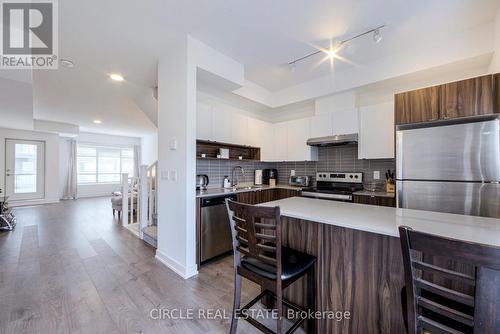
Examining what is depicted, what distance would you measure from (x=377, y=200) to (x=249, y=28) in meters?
→ 2.59

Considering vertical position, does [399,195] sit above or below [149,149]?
below

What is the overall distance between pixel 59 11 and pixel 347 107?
365 cm

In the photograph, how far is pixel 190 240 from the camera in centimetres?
236

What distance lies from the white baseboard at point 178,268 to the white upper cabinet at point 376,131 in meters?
2.80

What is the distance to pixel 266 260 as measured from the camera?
1.24m

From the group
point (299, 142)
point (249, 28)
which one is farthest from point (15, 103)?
point (299, 142)

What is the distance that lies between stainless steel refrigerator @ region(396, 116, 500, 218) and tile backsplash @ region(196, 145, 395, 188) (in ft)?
2.97

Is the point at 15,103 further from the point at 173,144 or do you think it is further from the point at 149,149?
the point at 149,149

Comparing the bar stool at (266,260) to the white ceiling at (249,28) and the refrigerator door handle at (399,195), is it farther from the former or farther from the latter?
the white ceiling at (249,28)

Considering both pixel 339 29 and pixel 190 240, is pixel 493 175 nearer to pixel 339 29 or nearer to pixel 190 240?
pixel 339 29

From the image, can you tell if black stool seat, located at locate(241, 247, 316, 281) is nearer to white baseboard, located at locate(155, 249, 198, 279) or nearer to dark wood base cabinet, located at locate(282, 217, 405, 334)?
dark wood base cabinet, located at locate(282, 217, 405, 334)

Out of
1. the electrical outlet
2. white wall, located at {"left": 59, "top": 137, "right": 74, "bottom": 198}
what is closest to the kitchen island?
the electrical outlet

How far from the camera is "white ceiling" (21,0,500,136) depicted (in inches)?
75.9

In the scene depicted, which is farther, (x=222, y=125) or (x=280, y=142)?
(x=280, y=142)
